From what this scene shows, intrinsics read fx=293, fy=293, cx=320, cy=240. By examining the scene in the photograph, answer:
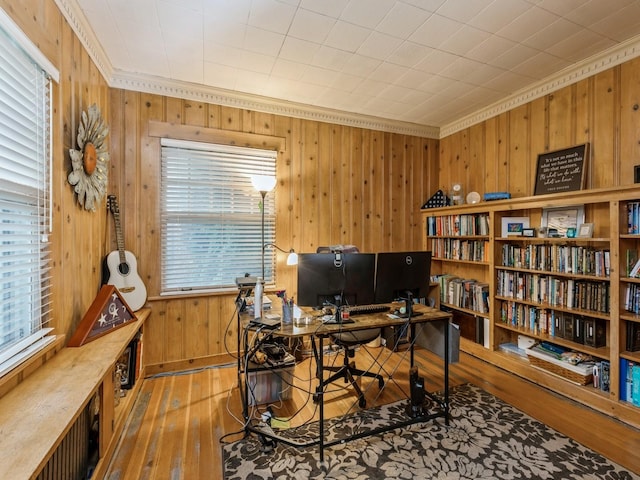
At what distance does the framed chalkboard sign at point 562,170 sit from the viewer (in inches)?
100

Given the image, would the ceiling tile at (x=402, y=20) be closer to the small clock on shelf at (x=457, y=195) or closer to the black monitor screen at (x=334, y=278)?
the black monitor screen at (x=334, y=278)

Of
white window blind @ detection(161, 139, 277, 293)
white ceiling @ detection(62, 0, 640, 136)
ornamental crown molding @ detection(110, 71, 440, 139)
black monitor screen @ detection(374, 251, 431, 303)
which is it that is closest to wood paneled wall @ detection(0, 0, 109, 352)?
white ceiling @ detection(62, 0, 640, 136)

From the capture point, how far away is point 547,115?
2.83 metres

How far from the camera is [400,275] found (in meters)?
2.04

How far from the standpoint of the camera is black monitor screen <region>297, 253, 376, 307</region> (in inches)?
73.7

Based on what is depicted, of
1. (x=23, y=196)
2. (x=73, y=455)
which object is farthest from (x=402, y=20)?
(x=73, y=455)

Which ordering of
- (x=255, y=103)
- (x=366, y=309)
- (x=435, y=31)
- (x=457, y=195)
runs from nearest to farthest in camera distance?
(x=435, y=31) → (x=366, y=309) → (x=255, y=103) → (x=457, y=195)

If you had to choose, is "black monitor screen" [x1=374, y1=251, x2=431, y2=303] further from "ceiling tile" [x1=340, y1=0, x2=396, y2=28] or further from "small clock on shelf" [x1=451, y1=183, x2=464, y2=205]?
"small clock on shelf" [x1=451, y1=183, x2=464, y2=205]

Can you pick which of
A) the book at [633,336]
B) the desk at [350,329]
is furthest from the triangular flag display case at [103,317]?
the book at [633,336]

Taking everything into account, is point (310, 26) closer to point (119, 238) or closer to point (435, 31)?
point (435, 31)

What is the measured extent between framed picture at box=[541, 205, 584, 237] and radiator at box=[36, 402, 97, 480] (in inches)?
142

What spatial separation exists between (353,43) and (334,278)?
1804mm

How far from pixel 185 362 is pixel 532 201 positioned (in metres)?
3.63

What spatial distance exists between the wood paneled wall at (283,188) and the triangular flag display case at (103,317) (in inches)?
22.0
